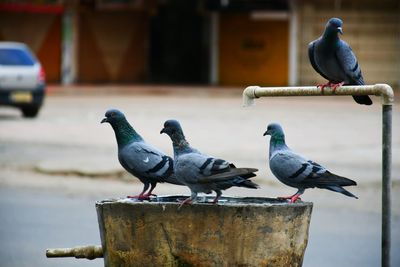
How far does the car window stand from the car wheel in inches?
37.8

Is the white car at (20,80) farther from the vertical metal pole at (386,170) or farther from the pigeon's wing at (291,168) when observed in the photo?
the vertical metal pole at (386,170)

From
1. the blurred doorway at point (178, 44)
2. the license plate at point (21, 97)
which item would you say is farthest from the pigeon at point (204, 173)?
the blurred doorway at point (178, 44)

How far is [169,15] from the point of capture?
151 ft

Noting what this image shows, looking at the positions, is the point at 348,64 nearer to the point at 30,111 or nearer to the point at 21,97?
the point at 21,97

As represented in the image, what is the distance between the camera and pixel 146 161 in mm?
5941

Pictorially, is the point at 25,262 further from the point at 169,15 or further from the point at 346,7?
the point at 169,15

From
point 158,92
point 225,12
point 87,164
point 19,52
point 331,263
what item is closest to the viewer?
point 331,263

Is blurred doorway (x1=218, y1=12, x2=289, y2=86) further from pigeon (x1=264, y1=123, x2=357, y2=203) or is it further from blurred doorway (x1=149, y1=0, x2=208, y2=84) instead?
pigeon (x1=264, y1=123, x2=357, y2=203)

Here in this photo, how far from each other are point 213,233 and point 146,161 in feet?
2.51

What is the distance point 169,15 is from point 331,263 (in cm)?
3677

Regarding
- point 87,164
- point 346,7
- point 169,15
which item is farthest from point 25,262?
point 169,15

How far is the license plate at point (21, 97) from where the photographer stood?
2598cm

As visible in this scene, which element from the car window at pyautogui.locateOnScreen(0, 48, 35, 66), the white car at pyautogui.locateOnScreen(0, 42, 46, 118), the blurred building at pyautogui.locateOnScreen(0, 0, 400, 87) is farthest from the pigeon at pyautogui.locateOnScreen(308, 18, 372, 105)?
the blurred building at pyautogui.locateOnScreen(0, 0, 400, 87)

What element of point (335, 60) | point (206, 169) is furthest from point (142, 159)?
point (335, 60)
